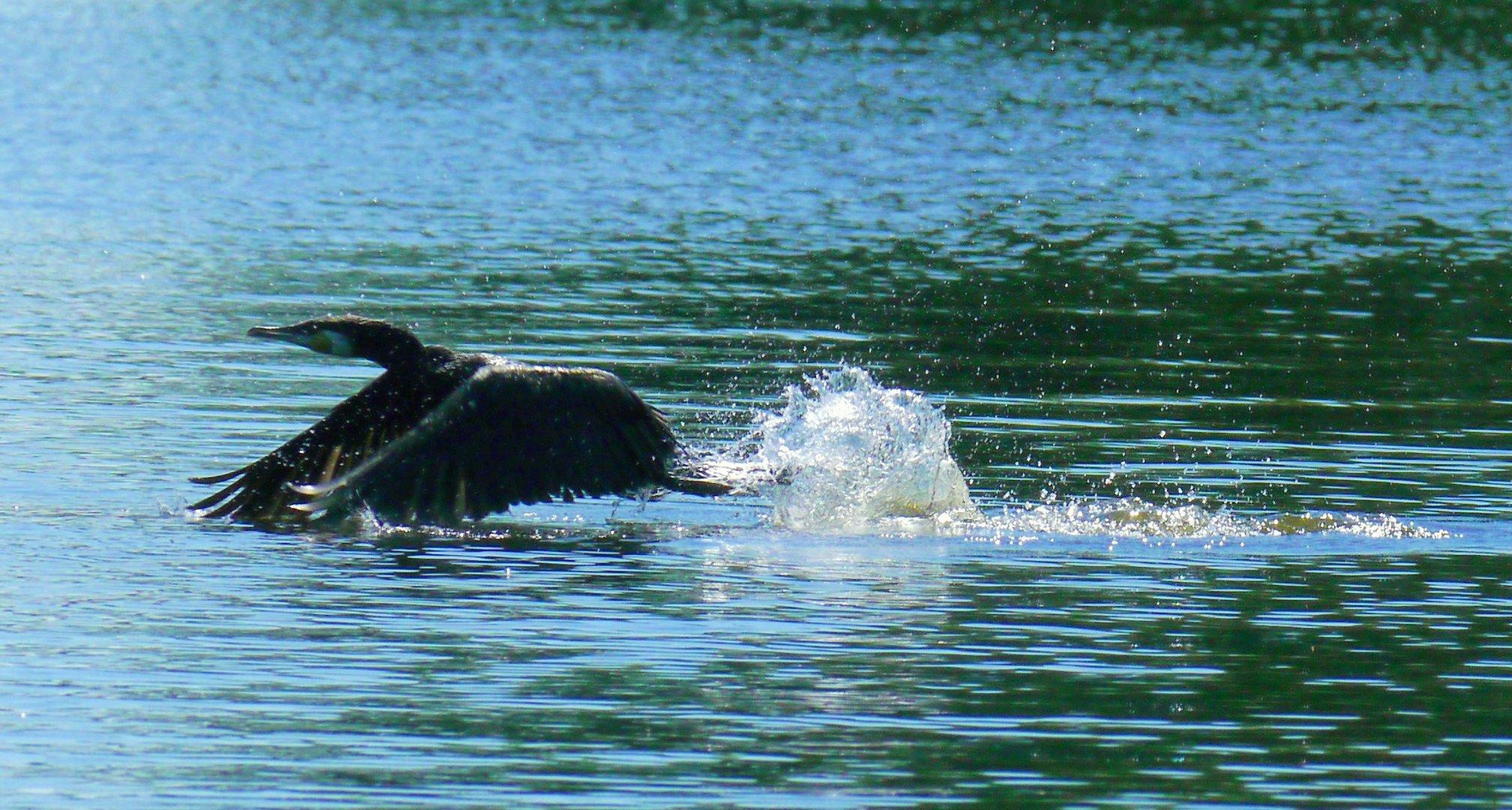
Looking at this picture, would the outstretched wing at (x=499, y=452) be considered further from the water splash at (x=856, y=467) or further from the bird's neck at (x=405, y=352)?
the water splash at (x=856, y=467)

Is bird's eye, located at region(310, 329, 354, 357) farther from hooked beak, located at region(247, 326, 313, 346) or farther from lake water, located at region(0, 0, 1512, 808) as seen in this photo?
lake water, located at region(0, 0, 1512, 808)

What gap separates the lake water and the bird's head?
0.76 metres

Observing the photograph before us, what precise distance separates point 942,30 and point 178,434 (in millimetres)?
34535

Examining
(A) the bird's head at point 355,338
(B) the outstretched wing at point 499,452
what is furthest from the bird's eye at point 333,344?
(B) the outstretched wing at point 499,452

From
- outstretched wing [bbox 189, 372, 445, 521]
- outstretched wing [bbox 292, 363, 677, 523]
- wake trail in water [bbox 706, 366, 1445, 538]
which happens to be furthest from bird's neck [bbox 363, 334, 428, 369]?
wake trail in water [bbox 706, 366, 1445, 538]

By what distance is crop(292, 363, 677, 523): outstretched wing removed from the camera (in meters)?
10.6

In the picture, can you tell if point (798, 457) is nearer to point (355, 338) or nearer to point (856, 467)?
point (856, 467)

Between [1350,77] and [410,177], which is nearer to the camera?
[410,177]

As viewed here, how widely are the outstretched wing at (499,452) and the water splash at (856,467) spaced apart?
0.88 meters

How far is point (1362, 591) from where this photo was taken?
32.5 ft

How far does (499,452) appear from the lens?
10727 millimetres

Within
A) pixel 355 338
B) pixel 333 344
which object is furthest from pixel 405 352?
pixel 333 344

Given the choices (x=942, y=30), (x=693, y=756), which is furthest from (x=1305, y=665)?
(x=942, y=30)

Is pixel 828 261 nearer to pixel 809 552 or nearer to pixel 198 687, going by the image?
pixel 809 552
